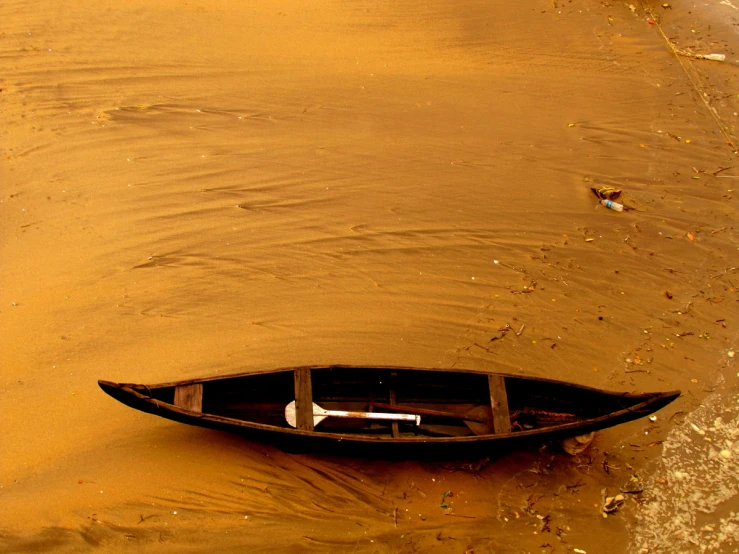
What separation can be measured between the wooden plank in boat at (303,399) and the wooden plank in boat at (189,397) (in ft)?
3.11

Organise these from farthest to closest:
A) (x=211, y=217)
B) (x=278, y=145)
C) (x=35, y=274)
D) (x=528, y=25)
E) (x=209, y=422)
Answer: (x=528, y=25)
(x=278, y=145)
(x=211, y=217)
(x=35, y=274)
(x=209, y=422)

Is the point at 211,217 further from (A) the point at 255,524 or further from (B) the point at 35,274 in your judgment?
(A) the point at 255,524

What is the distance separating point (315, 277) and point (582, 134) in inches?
209

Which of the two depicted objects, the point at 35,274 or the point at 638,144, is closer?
the point at 35,274

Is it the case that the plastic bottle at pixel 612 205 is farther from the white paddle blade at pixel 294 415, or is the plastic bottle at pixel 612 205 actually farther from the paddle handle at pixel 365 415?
the white paddle blade at pixel 294 415

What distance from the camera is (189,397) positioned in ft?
20.2

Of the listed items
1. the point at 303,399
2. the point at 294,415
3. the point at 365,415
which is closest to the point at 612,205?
the point at 365,415

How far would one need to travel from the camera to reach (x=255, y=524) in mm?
6133

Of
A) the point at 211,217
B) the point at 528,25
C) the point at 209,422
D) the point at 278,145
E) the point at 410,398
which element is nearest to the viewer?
the point at 209,422

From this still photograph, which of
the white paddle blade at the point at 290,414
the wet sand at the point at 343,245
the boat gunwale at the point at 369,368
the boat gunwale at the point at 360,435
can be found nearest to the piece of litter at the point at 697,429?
the wet sand at the point at 343,245

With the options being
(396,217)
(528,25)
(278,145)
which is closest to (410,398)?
(396,217)

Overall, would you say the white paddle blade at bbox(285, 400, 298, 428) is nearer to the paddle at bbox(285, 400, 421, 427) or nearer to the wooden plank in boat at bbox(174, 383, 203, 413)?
the paddle at bbox(285, 400, 421, 427)

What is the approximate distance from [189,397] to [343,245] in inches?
124

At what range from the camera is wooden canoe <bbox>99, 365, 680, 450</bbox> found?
607 cm
